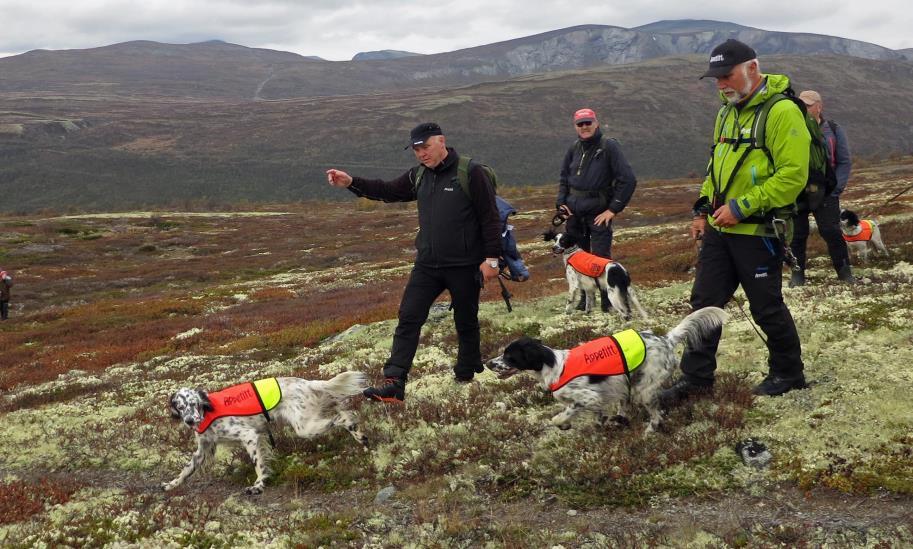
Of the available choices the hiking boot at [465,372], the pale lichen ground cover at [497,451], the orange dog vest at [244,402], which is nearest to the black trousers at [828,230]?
the pale lichen ground cover at [497,451]

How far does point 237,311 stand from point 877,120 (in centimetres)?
19489

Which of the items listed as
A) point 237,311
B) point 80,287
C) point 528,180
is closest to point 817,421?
point 237,311

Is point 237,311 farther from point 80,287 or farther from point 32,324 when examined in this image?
point 80,287

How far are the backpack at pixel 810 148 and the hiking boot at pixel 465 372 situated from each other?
13.4ft

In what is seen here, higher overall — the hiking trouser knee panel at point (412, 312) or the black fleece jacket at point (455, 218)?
the black fleece jacket at point (455, 218)

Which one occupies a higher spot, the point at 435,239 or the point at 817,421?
the point at 435,239

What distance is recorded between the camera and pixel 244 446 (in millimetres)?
7449

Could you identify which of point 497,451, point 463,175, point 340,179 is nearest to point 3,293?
point 340,179

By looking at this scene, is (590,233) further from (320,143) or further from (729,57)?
(320,143)

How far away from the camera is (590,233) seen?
39.5ft

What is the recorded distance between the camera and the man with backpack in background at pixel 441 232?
7.58 metres

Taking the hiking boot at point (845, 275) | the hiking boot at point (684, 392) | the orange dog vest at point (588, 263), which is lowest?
the hiking boot at point (684, 392)

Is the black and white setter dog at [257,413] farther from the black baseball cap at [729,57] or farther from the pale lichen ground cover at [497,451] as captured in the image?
the black baseball cap at [729,57]

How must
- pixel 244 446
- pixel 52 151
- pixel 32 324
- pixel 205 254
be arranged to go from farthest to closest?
pixel 52 151, pixel 205 254, pixel 32 324, pixel 244 446
